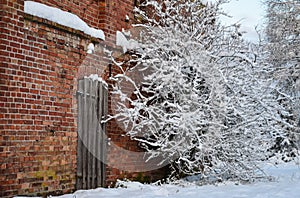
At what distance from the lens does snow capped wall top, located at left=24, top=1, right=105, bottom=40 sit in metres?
6.61

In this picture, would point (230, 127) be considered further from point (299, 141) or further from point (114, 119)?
point (299, 141)

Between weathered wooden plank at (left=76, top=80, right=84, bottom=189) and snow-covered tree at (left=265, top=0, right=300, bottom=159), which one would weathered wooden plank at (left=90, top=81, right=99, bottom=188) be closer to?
weathered wooden plank at (left=76, top=80, right=84, bottom=189)

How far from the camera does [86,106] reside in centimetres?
803

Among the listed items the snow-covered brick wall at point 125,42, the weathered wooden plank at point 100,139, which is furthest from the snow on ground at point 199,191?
the snow-covered brick wall at point 125,42

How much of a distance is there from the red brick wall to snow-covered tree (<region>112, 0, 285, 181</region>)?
1.19m

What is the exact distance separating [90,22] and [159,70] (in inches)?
62.4

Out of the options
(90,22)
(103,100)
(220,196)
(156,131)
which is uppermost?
(90,22)

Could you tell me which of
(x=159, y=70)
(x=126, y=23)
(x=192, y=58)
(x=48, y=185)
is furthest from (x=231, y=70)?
(x=48, y=185)

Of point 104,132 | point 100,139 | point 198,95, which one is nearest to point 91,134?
point 100,139

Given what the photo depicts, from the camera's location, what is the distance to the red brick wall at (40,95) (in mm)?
6199

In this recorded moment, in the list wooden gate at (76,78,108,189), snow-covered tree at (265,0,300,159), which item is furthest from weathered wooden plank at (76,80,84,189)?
snow-covered tree at (265,0,300,159)

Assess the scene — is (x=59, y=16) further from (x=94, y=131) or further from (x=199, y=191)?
(x=199, y=191)

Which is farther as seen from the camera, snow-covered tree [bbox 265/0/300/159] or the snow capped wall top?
snow-covered tree [bbox 265/0/300/159]

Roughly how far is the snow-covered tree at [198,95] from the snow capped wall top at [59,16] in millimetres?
1031
